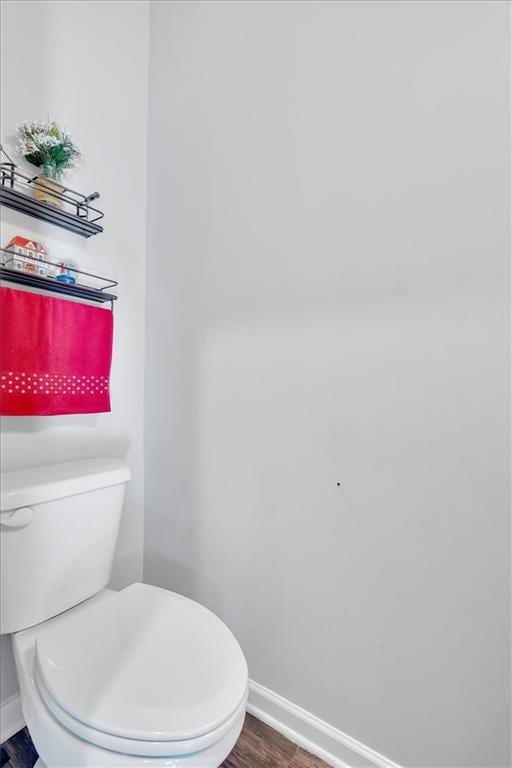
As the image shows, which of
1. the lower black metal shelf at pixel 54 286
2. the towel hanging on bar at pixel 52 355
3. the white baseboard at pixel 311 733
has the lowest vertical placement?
the white baseboard at pixel 311 733

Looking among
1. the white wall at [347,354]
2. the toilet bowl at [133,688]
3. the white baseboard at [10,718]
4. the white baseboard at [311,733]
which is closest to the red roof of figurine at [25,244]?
the white wall at [347,354]

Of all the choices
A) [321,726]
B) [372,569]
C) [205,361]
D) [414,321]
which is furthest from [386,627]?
[205,361]

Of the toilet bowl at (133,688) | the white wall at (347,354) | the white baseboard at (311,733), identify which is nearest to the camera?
the toilet bowl at (133,688)

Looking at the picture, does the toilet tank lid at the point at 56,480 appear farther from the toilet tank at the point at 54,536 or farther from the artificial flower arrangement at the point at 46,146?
the artificial flower arrangement at the point at 46,146

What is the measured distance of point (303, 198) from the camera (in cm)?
96

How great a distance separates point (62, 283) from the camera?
99cm

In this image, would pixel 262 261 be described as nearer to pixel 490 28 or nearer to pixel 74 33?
pixel 490 28

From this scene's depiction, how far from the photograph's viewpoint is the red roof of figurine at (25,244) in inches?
36.0

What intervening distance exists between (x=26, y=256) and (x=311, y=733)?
1.51m

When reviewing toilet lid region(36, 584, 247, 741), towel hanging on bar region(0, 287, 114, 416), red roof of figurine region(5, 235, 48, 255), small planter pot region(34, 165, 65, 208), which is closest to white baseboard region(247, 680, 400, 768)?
toilet lid region(36, 584, 247, 741)

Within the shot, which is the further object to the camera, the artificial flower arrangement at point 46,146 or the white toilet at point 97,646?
the artificial flower arrangement at point 46,146

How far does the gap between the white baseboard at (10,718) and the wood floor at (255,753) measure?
0.02 metres

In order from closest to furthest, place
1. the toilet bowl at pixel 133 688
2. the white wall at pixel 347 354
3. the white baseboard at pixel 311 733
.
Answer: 1. the toilet bowl at pixel 133 688
2. the white wall at pixel 347 354
3. the white baseboard at pixel 311 733

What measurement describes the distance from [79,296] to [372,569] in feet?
3.77
